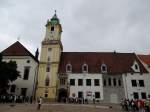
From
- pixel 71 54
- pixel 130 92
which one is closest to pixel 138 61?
pixel 130 92

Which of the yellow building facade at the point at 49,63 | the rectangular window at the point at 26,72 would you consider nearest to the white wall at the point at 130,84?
the yellow building facade at the point at 49,63

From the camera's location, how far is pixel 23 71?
41938 millimetres

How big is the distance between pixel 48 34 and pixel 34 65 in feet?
29.6

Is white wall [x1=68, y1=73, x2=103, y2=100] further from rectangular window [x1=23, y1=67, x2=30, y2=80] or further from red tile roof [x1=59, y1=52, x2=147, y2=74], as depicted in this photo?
rectangular window [x1=23, y1=67, x2=30, y2=80]

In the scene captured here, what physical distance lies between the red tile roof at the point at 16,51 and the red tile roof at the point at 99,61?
8392 millimetres

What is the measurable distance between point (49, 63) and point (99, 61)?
39.2 ft

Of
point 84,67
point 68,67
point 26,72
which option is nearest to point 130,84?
point 84,67

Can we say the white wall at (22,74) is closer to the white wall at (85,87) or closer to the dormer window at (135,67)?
the white wall at (85,87)

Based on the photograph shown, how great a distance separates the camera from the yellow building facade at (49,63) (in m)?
40.0

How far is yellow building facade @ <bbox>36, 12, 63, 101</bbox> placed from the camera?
131ft

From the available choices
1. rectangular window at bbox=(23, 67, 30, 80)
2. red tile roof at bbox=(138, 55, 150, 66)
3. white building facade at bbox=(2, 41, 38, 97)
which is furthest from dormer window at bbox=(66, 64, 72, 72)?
red tile roof at bbox=(138, 55, 150, 66)

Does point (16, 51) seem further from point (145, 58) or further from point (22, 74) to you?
point (145, 58)

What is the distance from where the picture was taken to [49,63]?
42.4 meters

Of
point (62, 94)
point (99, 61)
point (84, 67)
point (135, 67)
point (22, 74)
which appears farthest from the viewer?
point (99, 61)
